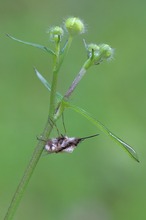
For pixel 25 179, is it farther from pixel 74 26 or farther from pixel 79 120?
pixel 79 120

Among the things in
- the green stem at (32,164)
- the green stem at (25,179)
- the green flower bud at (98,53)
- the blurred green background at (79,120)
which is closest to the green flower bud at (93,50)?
the green flower bud at (98,53)

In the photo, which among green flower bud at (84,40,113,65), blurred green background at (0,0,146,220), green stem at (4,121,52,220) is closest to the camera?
green stem at (4,121,52,220)

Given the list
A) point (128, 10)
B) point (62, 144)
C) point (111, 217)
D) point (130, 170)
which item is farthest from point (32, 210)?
point (128, 10)

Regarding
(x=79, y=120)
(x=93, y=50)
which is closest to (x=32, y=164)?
(x=93, y=50)

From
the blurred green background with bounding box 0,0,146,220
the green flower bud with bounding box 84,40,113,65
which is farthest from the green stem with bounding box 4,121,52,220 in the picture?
the blurred green background with bounding box 0,0,146,220

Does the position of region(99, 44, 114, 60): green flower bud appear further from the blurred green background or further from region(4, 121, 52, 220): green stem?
the blurred green background

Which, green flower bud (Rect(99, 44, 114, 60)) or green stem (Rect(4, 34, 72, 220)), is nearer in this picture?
green stem (Rect(4, 34, 72, 220))
